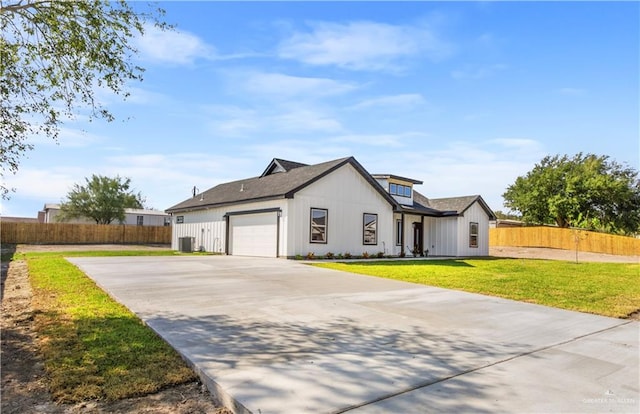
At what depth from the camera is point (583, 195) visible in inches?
1415

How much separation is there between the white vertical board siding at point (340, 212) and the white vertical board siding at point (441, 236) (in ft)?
14.4

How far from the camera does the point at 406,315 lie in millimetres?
6121

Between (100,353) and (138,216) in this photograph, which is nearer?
(100,353)

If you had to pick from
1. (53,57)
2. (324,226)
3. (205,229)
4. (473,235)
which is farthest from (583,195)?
(53,57)

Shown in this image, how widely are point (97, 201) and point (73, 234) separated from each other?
28.4ft

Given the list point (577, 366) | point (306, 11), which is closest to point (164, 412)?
point (577, 366)

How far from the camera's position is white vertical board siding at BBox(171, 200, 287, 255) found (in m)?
19.2

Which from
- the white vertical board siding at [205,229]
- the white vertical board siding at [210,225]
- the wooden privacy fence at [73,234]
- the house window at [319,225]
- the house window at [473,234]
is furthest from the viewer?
the wooden privacy fence at [73,234]

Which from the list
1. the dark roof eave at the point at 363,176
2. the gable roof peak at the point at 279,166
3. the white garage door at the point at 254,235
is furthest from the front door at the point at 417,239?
the white garage door at the point at 254,235

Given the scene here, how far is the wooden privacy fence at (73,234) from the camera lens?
29422 millimetres

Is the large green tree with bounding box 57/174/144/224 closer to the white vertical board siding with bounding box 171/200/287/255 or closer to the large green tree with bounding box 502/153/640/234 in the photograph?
the white vertical board siding with bounding box 171/200/287/255

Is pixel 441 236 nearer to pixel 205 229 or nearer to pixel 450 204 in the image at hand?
pixel 450 204

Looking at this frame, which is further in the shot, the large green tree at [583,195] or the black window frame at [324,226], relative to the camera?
the large green tree at [583,195]

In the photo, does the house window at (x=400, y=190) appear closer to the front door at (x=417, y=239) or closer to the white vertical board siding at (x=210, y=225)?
the front door at (x=417, y=239)
